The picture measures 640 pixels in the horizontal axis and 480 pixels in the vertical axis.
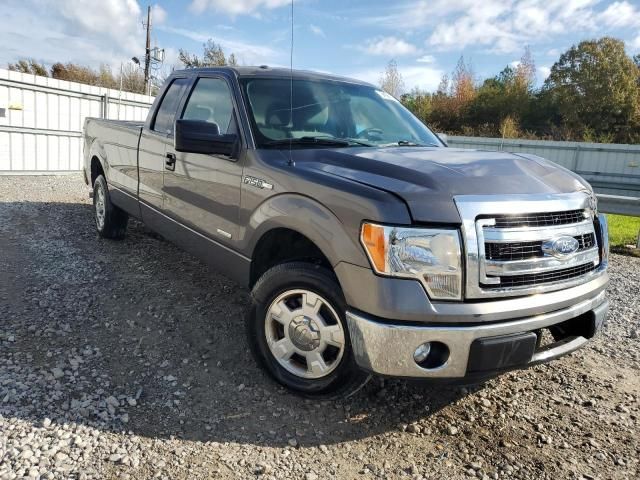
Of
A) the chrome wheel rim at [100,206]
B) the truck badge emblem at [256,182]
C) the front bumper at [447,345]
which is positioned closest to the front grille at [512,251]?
the front bumper at [447,345]

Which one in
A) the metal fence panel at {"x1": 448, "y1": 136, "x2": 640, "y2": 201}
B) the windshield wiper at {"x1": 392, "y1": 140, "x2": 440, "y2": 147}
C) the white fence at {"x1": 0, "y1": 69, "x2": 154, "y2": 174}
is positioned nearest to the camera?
the windshield wiper at {"x1": 392, "y1": 140, "x2": 440, "y2": 147}

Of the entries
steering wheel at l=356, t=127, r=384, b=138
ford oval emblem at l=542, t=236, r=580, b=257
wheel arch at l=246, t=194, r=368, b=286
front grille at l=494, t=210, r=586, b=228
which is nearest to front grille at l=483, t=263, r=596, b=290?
ford oval emblem at l=542, t=236, r=580, b=257

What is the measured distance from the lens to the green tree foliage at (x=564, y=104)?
32.2 meters

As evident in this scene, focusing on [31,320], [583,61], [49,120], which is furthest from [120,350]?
[583,61]

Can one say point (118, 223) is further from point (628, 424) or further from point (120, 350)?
point (628, 424)

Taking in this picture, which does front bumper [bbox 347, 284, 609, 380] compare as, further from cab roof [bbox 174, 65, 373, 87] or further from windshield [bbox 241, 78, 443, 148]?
cab roof [bbox 174, 65, 373, 87]

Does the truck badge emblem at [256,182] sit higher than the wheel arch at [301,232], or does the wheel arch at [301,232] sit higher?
the truck badge emblem at [256,182]

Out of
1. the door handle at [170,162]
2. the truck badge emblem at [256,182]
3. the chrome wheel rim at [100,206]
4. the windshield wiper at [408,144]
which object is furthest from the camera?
the chrome wheel rim at [100,206]

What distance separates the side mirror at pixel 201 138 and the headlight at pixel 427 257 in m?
1.43

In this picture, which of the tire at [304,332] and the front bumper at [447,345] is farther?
Result: the tire at [304,332]

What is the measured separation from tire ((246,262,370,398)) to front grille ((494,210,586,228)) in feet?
2.91

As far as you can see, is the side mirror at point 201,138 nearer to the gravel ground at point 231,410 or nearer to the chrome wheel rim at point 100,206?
the gravel ground at point 231,410

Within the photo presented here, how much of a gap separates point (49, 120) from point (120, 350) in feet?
34.1

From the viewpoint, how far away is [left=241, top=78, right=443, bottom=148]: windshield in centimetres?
359
